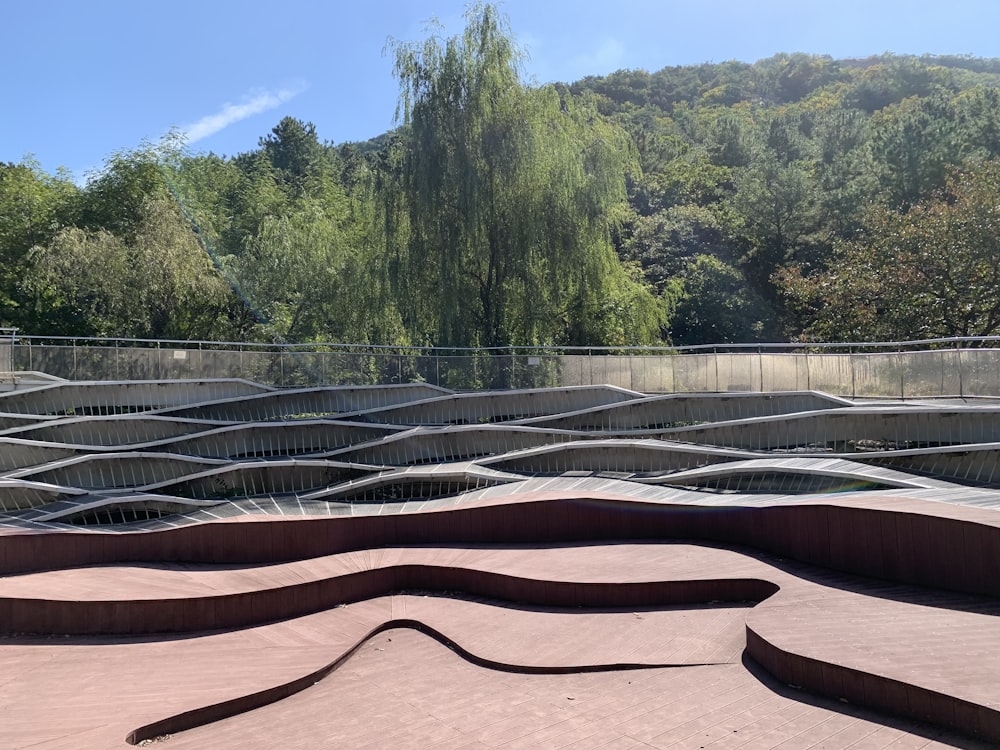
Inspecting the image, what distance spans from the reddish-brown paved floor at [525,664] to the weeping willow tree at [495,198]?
8379 millimetres

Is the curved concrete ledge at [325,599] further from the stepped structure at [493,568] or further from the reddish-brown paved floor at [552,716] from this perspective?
the reddish-brown paved floor at [552,716]

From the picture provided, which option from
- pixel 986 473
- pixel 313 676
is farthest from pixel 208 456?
pixel 986 473

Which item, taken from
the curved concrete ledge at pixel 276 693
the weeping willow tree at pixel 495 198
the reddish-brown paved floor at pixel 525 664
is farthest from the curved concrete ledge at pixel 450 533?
the weeping willow tree at pixel 495 198

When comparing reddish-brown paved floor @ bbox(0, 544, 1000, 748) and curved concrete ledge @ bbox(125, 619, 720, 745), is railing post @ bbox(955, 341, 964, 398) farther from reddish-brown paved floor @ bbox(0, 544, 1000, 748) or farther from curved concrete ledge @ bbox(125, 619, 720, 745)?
curved concrete ledge @ bbox(125, 619, 720, 745)

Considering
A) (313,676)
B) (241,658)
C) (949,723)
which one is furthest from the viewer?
(241,658)

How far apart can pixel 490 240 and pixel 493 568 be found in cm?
935

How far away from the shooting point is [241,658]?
320 inches

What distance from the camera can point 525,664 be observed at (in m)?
6.88

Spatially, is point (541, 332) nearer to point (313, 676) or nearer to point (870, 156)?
point (313, 676)

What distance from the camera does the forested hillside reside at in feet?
56.4

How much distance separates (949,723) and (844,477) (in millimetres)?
6242

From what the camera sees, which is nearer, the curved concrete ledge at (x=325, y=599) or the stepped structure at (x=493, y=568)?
the stepped structure at (x=493, y=568)

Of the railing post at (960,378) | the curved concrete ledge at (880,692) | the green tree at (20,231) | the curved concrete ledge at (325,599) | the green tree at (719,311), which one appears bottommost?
the curved concrete ledge at (325,599)

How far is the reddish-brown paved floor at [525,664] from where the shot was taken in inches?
202
